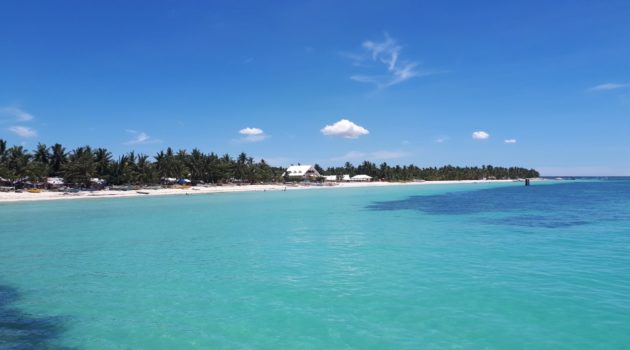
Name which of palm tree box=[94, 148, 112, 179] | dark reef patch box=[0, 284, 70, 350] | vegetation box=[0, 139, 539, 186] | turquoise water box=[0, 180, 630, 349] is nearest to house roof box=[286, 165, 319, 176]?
vegetation box=[0, 139, 539, 186]

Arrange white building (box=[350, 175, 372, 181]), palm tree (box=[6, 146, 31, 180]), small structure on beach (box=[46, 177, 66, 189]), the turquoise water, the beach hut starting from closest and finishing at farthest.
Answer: the turquoise water → palm tree (box=[6, 146, 31, 180]) → small structure on beach (box=[46, 177, 66, 189]) → the beach hut → white building (box=[350, 175, 372, 181])

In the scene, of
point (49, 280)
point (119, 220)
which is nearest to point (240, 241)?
point (49, 280)

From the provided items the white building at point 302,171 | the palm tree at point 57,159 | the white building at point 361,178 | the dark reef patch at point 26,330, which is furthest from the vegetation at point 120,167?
the dark reef patch at point 26,330

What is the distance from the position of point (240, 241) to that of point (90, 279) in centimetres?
964

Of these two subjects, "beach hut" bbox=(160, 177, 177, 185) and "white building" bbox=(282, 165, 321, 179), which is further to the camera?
"white building" bbox=(282, 165, 321, 179)

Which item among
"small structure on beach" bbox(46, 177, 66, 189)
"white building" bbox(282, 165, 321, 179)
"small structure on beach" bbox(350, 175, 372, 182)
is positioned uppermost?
"white building" bbox(282, 165, 321, 179)

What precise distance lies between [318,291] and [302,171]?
149 meters

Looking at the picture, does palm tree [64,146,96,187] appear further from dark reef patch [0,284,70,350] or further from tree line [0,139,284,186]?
dark reef patch [0,284,70,350]

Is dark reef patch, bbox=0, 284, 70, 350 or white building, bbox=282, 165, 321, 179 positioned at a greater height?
white building, bbox=282, 165, 321, 179

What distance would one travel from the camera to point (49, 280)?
14734 millimetres

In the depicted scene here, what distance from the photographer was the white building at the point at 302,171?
520ft

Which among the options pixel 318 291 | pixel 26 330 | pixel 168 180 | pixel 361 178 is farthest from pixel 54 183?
pixel 361 178

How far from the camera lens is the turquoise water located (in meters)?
9.45

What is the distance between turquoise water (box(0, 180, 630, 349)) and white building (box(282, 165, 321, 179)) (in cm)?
13271
